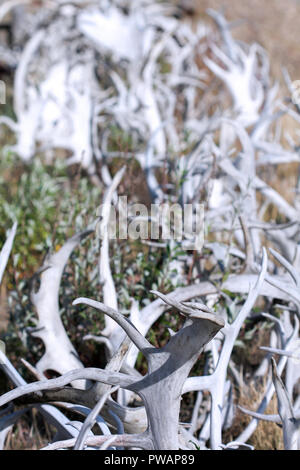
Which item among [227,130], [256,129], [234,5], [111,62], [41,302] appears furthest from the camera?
[234,5]

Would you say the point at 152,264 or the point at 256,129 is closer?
the point at 152,264

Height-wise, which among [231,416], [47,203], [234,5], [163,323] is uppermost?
[234,5]

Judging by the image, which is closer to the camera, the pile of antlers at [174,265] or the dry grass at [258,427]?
the pile of antlers at [174,265]

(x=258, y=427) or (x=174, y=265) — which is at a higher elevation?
(x=174, y=265)

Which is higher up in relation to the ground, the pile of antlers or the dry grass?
the pile of antlers

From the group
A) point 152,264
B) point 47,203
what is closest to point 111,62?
point 47,203

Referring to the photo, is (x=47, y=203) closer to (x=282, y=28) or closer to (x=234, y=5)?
(x=282, y=28)

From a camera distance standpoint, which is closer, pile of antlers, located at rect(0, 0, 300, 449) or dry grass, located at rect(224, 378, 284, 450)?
pile of antlers, located at rect(0, 0, 300, 449)

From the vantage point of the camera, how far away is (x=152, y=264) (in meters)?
2.11

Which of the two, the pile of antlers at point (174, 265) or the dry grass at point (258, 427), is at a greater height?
the pile of antlers at point (174, 265)

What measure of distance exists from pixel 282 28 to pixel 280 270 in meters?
6.32

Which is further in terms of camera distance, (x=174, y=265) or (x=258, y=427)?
(x=174, y=265)
